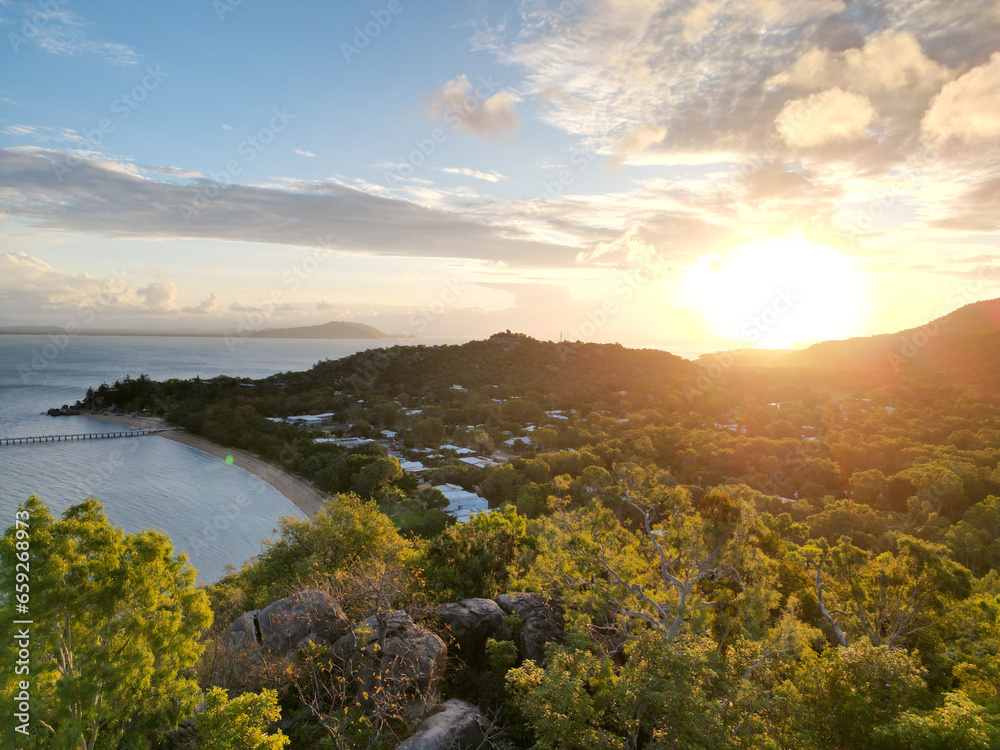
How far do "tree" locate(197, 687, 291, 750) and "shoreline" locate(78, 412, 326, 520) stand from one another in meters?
30.4

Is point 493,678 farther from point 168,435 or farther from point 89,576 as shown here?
point 168,435

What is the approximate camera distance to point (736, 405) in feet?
245

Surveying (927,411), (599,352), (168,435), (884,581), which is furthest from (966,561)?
(599,352)

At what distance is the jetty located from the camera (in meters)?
65.5

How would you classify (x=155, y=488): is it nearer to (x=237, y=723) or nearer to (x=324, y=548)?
(x=324, y=548)

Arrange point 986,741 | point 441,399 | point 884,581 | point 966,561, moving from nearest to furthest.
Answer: point 986,741
point 884,581
point 966,561
point 441,399

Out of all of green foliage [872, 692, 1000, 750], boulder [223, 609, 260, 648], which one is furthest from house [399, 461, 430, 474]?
green foliage [872, 692, 1000, 750]

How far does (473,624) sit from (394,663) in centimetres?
336

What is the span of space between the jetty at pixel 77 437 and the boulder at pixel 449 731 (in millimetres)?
81019

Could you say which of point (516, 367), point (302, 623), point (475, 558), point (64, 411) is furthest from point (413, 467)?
point (64, 411)

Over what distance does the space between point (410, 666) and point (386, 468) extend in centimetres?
3254

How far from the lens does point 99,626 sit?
8992 mm

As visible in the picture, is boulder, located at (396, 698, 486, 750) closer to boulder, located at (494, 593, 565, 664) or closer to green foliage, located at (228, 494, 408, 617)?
boulder, located at (494, 593, 565, 664)

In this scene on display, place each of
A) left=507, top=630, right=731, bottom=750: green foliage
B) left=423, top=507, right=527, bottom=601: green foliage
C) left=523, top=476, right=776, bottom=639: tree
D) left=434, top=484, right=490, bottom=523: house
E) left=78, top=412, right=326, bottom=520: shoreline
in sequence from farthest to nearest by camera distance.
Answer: left=78, top=412, right=326, bottom=520: shoreline, left=434, top=484, right=490, bottom=523: house, left=423, top=507, right=527, bottom=601: green foliage, left=523, top=476, right=776, bottom=639: tree, left=507, top=630, right=731, bottom=750: green foliage
